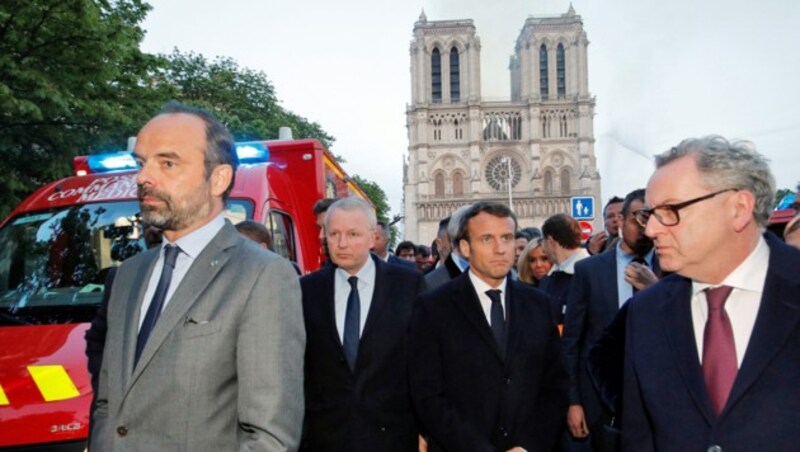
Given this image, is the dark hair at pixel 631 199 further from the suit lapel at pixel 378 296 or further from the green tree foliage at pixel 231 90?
the green tree foliage at pixel 231 90

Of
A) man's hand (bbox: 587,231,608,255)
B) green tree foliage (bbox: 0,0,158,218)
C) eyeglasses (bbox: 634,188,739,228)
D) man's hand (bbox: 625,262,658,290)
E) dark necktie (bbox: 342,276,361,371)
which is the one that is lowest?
dark necktie (bbox: 342,276,361,371)

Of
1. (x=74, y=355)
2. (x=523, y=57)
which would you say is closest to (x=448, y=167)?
(x=523, y=57)

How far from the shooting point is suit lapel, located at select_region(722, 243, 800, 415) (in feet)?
6.42

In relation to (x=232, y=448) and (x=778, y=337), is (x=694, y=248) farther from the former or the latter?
(x=232, y=448)

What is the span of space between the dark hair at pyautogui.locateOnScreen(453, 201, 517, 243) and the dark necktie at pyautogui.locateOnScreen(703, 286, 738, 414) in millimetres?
1702

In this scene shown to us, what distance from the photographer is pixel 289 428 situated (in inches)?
85.0

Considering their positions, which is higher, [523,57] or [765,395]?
[523,57]

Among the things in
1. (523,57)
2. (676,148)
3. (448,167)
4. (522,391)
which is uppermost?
(523,57)

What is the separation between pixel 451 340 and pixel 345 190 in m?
6.39

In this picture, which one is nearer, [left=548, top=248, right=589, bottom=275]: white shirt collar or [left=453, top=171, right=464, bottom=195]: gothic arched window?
[left=548, top=248, right=589, bottom=275]: white shirt collar

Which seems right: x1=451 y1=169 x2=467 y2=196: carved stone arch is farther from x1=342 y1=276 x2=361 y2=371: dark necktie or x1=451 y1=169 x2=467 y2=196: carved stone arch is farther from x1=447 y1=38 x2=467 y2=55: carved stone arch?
x1=342 y1=276 x2=361 y2=371: dark necktie

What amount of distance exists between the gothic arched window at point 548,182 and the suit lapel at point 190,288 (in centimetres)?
7671

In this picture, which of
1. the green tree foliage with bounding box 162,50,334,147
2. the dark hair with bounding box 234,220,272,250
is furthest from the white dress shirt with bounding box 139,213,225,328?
the green tree foliage with bounding box 162,50,334,147

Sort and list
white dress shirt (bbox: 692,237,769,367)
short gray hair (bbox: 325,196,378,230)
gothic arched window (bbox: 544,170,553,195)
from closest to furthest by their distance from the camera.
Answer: white dress shirt (bbox: 692,237,769,367) → short gray hair (bbox: 325,196,378,230) → gothic arched window (bbox: 544,170,553,195)
